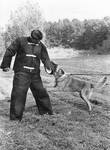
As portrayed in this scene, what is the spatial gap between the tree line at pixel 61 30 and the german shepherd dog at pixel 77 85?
42139 mm

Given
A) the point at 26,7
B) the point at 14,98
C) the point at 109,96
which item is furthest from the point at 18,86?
the point at 26,7

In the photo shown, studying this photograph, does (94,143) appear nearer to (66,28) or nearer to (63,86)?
(63,86)

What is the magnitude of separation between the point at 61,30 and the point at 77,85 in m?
102

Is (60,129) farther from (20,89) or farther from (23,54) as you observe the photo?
(23,54)

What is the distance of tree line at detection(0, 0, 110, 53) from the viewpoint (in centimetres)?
4994

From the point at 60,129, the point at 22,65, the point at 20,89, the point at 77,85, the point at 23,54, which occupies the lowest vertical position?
the point at 60,129

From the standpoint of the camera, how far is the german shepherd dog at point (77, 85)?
23.6 feet

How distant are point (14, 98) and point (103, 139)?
244 centimetres

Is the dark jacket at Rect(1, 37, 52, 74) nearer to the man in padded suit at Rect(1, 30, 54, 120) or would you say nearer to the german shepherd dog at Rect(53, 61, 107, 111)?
the man in padded suit at Rect(1, 30, 54, 120)

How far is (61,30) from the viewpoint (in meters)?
107

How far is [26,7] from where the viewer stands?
50.9 meters

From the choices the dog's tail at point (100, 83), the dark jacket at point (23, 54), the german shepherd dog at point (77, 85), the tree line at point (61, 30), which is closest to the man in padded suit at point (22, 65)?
the dark jacket at point (23, 54)

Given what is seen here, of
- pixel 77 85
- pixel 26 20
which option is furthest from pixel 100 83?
pixel 26 20

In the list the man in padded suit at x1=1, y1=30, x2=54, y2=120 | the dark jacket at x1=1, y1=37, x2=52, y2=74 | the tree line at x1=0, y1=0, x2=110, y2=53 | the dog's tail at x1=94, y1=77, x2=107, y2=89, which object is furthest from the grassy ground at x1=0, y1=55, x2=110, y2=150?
the tree line at x1=0, y1=0, x2=110, y2=53
